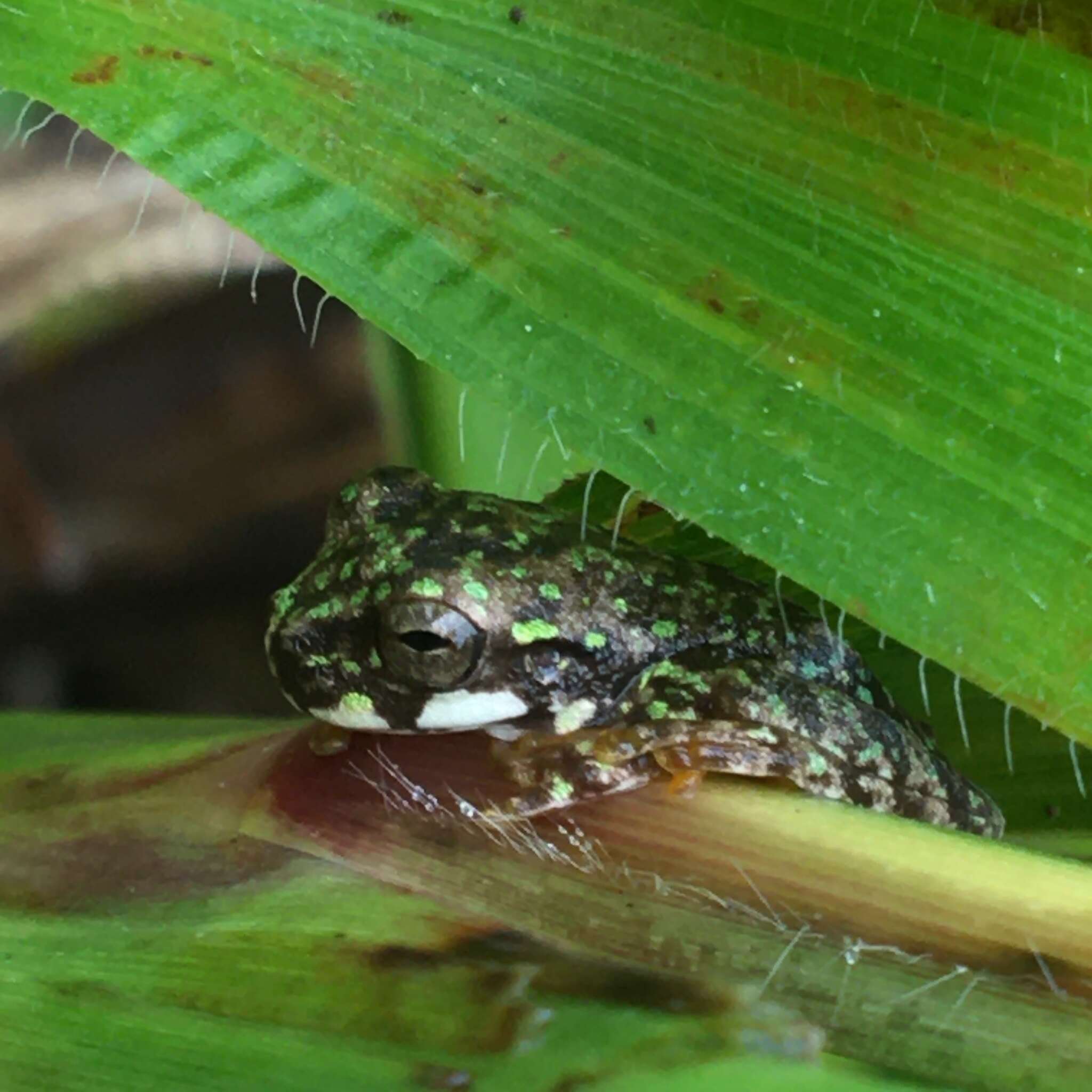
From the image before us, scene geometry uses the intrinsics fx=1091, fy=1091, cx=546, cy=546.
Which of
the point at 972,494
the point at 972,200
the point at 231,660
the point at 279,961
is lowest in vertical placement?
the point at 231,660

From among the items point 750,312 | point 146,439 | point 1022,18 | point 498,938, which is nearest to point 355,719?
point 498,938

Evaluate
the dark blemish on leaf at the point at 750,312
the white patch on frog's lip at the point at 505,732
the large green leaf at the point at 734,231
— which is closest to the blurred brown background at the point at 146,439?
the white patch on frog's lip at the point at 505,732

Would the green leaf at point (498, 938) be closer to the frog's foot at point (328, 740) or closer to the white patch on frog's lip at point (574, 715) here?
the frog's foot at point (328, 740)

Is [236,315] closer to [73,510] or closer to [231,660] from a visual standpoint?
[73,510]

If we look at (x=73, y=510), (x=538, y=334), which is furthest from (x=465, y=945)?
(x=73, y=510)

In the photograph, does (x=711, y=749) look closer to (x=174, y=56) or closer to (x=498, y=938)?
(x=498, y=938)

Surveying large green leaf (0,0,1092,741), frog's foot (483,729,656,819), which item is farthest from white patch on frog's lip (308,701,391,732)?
large green leaf (0,0,1092,741)
